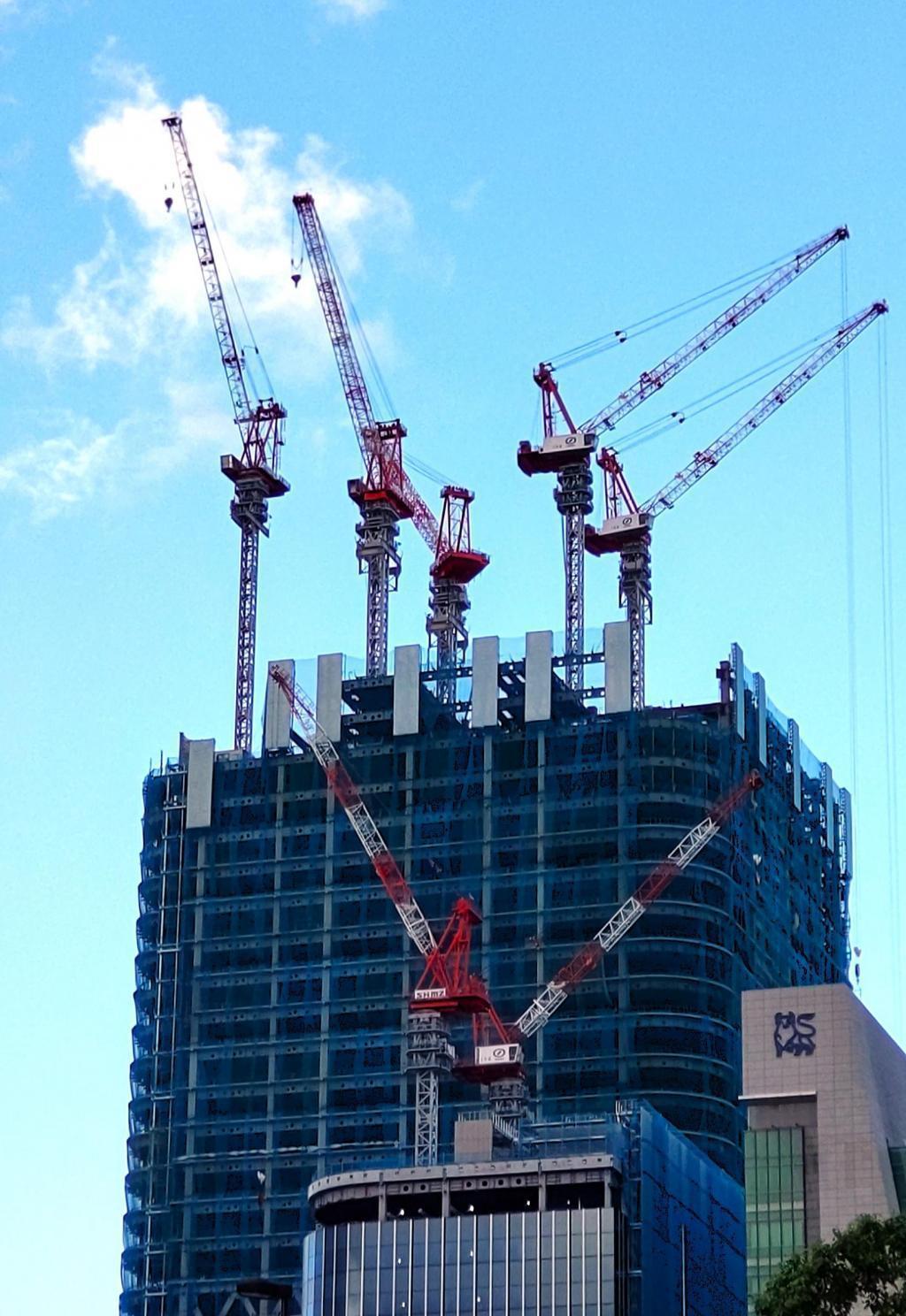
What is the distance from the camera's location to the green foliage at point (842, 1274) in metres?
133

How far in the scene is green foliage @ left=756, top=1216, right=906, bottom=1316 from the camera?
5251 inches

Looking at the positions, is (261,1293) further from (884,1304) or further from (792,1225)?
(792,1225)

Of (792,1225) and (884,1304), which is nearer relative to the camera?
(884,1304)

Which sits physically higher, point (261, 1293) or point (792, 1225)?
point (792, 1225)

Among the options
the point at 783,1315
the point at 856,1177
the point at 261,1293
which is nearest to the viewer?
the point at 261,1293

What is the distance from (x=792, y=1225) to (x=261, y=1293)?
80.4 metres

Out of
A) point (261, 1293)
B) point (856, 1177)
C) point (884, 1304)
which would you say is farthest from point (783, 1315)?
point (856, 1177)

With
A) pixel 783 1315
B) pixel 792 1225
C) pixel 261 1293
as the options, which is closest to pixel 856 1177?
pixel 792 1225

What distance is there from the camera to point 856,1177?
7810 inches

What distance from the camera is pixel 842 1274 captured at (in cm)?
13462

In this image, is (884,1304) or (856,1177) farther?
(856,1177)

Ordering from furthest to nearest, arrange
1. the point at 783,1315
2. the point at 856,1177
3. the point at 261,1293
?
the point at 856,1177 → the point at 783,1315 → the point at 261,1293

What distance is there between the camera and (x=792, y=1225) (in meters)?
199

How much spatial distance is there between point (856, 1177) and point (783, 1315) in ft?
219
